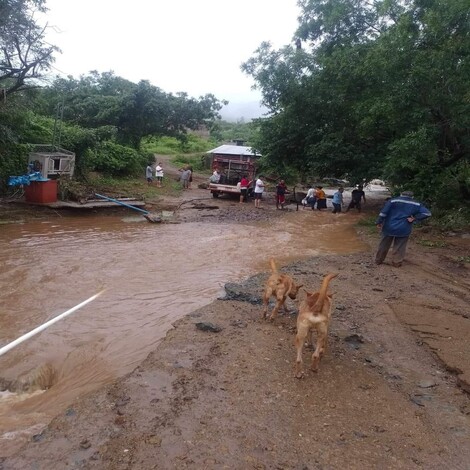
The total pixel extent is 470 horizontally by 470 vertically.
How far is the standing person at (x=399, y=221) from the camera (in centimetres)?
956

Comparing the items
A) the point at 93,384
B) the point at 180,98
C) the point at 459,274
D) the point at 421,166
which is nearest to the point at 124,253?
the point at 93,384

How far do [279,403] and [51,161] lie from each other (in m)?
15.3

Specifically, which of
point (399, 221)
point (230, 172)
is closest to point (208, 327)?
point (399, 221)

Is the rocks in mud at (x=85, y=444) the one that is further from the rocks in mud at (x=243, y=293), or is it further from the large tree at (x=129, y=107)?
the large tree at (x=129, y=107)

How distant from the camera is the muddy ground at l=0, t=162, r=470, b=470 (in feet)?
10.8

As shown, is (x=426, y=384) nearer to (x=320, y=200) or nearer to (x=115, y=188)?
(x=320, y=200)

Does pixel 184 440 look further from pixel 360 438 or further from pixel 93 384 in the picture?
pixel 93 384

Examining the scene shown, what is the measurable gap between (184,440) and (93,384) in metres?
1.74

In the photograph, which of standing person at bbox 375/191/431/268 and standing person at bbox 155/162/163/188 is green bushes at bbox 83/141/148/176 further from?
standing person at bbox 375/191/431/268

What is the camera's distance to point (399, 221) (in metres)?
9.66

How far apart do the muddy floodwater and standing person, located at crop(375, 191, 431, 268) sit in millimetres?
2385

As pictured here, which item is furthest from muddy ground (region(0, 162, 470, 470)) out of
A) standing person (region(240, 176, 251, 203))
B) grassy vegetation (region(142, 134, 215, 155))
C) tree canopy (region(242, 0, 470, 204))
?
grassy vegetation (region(142, 134, 215, 155))

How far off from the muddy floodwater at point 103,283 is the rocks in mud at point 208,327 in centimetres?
62

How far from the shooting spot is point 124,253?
1127 cm
